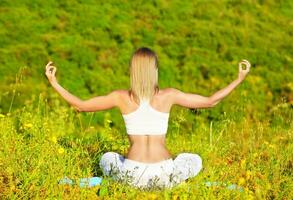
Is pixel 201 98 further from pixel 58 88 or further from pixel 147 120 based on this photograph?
pixel 58 88

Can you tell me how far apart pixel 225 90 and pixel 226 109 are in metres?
4.28

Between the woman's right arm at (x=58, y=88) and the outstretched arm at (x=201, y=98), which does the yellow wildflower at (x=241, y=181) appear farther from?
the woman's right arm at (x=58, y=88)

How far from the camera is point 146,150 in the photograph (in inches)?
181

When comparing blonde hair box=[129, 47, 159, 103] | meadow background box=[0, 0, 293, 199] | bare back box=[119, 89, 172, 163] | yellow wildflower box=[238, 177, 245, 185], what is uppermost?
meadow background box=[0, 0, 293, 199]

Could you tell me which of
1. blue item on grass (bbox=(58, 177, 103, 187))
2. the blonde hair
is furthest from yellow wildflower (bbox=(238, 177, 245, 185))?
blue item on grass (bbox=(58, 177, 103, 187))

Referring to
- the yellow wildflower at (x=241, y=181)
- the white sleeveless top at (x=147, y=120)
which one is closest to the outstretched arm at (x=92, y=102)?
the white sleeveless top at (x=147, y=120)

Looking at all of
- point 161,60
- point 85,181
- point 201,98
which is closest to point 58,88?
point 85,181

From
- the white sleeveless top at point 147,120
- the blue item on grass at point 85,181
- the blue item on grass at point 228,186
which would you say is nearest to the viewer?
the blue item on grass at point 85,181

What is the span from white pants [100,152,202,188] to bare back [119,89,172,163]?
4cm

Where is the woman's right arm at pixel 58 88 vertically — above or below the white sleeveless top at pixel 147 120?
above

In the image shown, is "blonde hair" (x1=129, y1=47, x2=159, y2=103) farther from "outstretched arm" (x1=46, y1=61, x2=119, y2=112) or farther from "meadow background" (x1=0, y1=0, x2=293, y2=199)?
"meadow background" (x1=0, y1=0, x2=293, y2=199)

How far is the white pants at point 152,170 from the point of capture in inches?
177

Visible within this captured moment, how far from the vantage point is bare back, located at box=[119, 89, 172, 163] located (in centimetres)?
459

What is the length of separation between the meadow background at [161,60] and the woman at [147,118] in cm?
90
